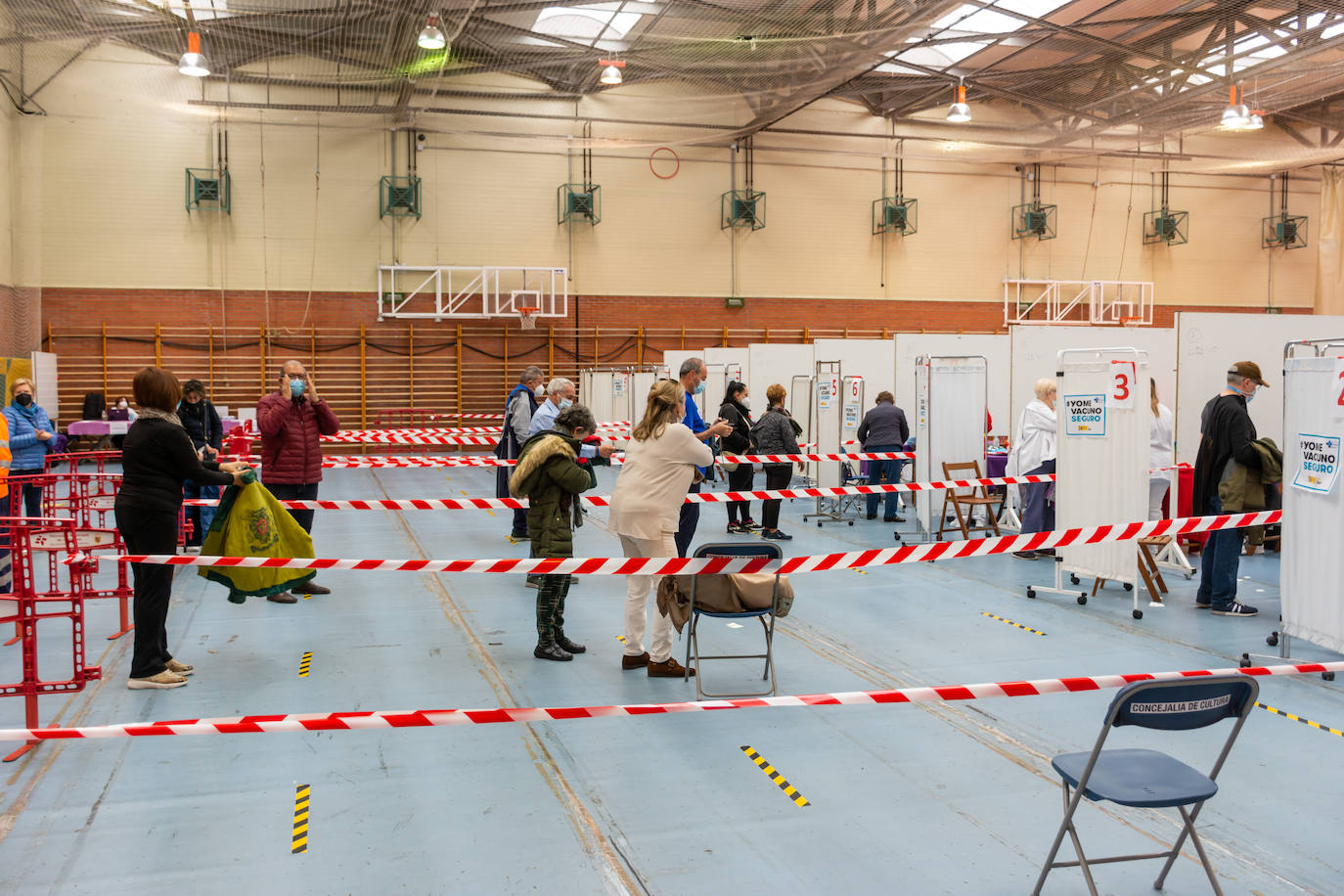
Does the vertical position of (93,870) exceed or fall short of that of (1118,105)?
it falls short

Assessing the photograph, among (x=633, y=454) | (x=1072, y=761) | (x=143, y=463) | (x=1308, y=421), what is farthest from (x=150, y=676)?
(x=1308, y=421)

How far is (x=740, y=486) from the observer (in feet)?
32.0

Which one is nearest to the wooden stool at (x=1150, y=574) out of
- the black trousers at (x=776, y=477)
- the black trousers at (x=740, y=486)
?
the black trousers at (x=776, y=477)

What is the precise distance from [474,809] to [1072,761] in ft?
6.35

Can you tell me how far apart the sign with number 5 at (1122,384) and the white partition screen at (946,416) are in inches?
116

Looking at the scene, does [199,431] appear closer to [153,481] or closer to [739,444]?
[153,481]

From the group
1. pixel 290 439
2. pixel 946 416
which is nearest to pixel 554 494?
pixel 290 439

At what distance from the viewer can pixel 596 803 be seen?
344cm

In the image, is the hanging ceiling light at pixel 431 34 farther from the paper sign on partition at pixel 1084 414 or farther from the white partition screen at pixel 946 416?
the paper sign on partition at pixel 1084 414

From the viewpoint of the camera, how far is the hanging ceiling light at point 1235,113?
11.4m

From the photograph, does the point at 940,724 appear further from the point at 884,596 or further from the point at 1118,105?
the point at 1118,105

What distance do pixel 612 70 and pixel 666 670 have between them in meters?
9.67

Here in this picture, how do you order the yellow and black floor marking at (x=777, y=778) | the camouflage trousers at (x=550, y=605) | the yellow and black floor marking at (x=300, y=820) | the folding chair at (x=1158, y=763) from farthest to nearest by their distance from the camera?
the camouflage trousers at (x=550, y=605)
the yellow and black floor marking at (x=777, y=778)
the yellow and black floor marking at (x=300, y=820)
the folding chair at (x=1158, y=763)

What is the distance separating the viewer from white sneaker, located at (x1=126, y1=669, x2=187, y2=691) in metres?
4.65
